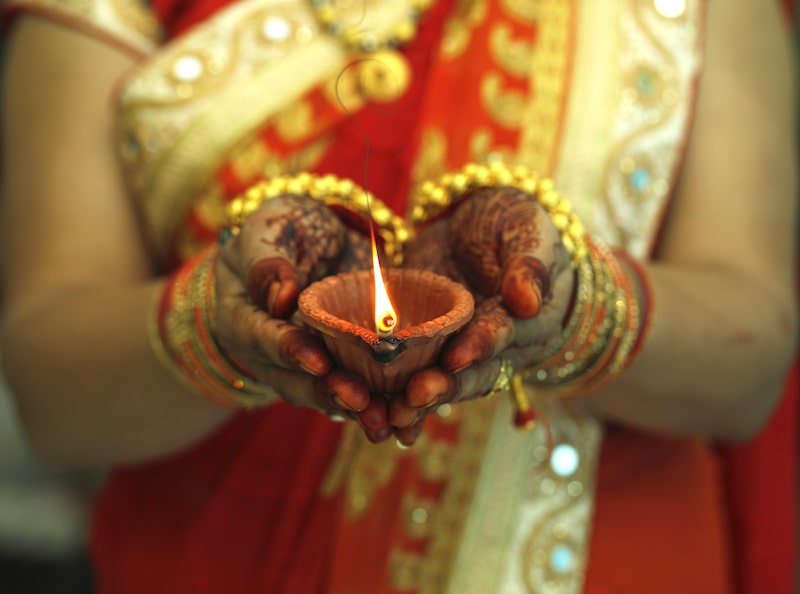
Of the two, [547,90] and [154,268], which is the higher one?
[547,90]

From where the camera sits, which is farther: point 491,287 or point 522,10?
point 522,10

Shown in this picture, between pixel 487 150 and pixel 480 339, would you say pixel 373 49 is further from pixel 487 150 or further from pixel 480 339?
pixel 480 339

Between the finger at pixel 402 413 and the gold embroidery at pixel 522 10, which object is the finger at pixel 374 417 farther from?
the gold embroidery at pixel 522 10

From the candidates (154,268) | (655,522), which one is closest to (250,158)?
(154,268)

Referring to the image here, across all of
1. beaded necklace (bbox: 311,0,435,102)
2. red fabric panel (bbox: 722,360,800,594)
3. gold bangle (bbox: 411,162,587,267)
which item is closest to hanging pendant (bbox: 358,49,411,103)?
beaded necklace (bbox: 311,0,435,102)

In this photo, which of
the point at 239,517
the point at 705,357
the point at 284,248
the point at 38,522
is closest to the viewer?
the point at 284,248

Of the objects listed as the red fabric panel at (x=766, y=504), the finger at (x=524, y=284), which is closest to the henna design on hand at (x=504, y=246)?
the finger at (x=524, y=284)
